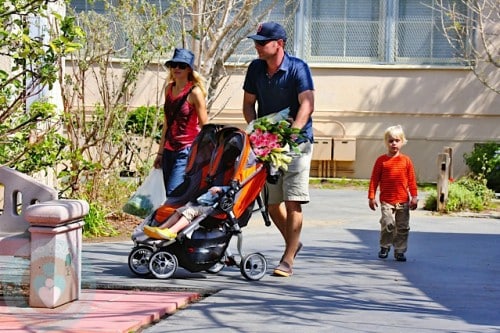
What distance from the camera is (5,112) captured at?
8781mm

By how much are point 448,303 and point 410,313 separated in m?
0.57

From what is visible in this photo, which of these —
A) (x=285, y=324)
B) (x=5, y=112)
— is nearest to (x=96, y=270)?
(x=5, y=112)

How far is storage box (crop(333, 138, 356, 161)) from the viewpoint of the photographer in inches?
871

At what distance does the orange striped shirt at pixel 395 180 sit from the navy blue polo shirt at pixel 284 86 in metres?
1.90

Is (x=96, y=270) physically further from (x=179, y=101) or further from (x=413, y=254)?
→ (x=413, y=254)

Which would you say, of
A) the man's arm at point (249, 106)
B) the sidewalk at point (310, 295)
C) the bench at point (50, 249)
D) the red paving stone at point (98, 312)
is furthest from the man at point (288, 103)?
the bench at point (50, 249)

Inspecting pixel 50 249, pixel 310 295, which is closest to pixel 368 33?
pixel 310 295

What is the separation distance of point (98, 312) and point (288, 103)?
9.30 feet

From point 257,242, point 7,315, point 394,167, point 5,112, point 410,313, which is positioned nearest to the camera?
point 7,315

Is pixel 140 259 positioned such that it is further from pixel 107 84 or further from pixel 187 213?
pixel 107 84

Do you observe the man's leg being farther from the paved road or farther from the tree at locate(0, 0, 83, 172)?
the tree at locate(0, 0, 83, 172)

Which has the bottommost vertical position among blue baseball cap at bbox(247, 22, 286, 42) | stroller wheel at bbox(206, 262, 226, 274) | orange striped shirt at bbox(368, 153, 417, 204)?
stroller wheel at bbox(206, 262, 226, 274)

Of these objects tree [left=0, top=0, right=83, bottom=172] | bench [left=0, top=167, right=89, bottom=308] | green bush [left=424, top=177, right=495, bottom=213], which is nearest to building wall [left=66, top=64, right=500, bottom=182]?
green bush [left=424, top=177, right=495, bottom=213]

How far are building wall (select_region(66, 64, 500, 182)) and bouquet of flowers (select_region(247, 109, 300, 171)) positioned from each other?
13.1 metres
